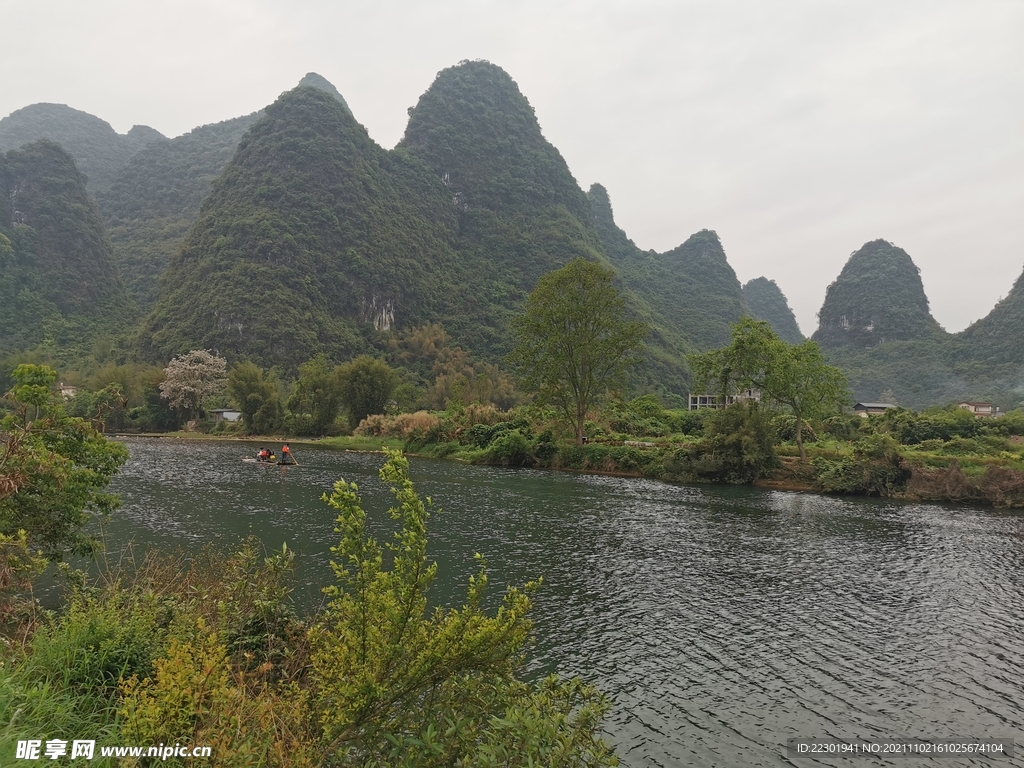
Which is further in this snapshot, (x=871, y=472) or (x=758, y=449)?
(x=758, y=449)

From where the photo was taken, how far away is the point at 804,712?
1012 centimetres

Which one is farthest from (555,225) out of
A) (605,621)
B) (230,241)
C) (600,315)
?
(605,621)

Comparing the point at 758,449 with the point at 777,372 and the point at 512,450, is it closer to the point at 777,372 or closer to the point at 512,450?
the point at 777,372

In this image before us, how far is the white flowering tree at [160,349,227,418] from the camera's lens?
8362cm

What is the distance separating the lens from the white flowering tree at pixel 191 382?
274 feet

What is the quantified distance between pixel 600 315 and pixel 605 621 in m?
42.4

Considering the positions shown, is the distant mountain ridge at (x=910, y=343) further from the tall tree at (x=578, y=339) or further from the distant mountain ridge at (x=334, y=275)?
the tall tree at (x=578, y=339)

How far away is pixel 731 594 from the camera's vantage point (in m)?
16.6

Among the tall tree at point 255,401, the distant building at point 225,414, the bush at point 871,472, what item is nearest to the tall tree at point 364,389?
the tall tree at point 255,401

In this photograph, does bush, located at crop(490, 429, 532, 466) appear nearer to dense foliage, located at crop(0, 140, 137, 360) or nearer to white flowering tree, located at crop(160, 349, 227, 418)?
white flowering tree, located at crop(160, 349, 227, 418)

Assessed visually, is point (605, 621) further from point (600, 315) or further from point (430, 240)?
point (430, 240)

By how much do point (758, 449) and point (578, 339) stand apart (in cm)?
1959

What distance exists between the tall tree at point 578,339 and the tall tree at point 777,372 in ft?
25.1

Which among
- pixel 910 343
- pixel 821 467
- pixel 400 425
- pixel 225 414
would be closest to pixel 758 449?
pixel 821 467
